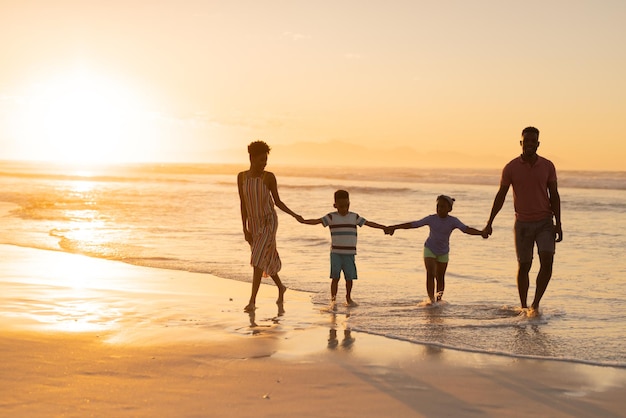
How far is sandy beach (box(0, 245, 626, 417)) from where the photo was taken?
14.5ft

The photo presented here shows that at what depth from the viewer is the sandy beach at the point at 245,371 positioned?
4426 millimetres

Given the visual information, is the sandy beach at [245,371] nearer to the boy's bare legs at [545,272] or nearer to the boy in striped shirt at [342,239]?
the boy in striped shirt at [342,239]

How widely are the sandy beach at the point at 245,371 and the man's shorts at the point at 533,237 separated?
2.18m

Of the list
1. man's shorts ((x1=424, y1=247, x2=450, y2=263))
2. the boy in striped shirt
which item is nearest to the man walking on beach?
man's shorts ((x1=424, y1=247, x2=450, y2=263))

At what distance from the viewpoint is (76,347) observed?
5715mm

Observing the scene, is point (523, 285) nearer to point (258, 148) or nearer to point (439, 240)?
point (439, 240)

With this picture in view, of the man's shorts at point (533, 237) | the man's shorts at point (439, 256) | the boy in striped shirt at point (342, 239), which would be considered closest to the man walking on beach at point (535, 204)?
the man's shorts at point (533, 237)

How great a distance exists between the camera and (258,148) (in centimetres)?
812

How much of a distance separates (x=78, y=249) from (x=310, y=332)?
733 centimetres

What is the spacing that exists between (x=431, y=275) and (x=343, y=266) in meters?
1.04

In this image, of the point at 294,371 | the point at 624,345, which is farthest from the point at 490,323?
the point at 294,371

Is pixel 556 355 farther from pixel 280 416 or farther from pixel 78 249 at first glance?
pixel 78 249

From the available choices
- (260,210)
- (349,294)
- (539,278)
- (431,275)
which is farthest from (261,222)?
(539,278)

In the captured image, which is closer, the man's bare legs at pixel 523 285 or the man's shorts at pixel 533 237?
the man's shorts at pixel 533 237
